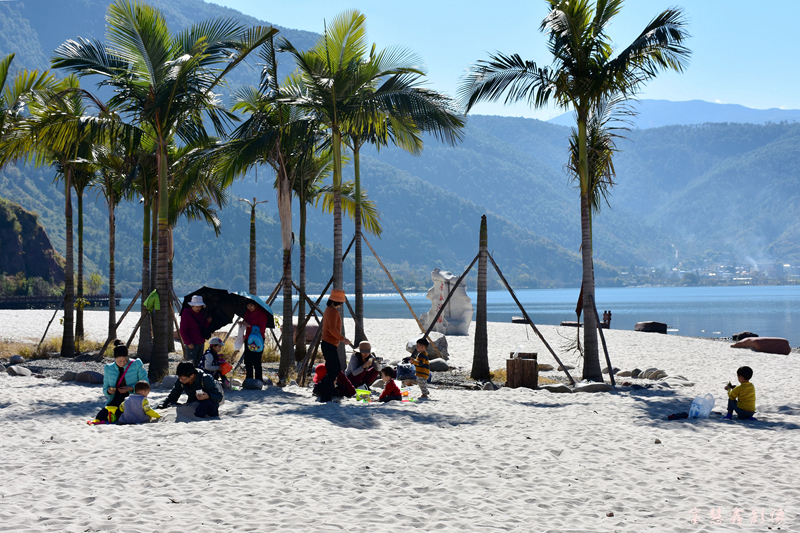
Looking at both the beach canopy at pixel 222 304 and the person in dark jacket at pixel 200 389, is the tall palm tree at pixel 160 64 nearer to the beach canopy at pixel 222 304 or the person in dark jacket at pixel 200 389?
the beach canopy at pixel 222 304

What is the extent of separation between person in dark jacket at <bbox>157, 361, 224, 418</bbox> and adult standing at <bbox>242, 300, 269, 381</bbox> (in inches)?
98.8

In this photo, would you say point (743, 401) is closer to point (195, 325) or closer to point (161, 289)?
point (195, 325)

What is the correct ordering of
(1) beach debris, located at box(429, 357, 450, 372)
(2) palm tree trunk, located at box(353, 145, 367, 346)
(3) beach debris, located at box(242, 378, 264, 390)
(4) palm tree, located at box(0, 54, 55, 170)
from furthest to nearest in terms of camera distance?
1. (1) beach debris, located at box(429, 357, 450, 372)
2. (2) palm tree trunk, located at box(353, 145, 367, 346)
3. (4) palm tree, located at box(0, 54, 55, 170)
4. (3) beach debris, located at box(242, 378, 264, 390)

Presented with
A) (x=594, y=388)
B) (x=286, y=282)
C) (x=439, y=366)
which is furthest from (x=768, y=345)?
(x=286, y=282)

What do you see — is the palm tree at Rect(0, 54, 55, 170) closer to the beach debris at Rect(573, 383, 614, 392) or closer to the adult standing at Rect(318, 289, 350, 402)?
the adult standing at Rect(318, 289, 350, 402)

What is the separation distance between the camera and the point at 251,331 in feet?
34.6

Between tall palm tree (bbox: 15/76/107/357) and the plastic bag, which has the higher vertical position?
tall palm tree (bbox: 15/76/107/357)

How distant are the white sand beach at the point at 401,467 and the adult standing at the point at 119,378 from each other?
42 cm

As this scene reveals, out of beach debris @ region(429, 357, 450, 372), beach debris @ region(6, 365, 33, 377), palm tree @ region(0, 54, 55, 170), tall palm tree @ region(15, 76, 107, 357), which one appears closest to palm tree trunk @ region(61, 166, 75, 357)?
tall palm tree @ region(15, 76, 107, 357)

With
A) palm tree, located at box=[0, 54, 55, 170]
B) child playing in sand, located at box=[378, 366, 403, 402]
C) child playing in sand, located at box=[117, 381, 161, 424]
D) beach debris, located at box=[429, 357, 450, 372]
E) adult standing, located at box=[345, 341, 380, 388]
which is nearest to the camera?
child playing in sand, located at box=[117, 381, 161, 424]

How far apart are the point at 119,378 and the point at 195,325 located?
2.53 m

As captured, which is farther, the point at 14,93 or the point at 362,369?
the point at 14,93

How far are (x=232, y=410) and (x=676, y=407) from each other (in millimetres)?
6256

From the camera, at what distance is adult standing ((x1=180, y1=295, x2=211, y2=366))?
34.0 feet
